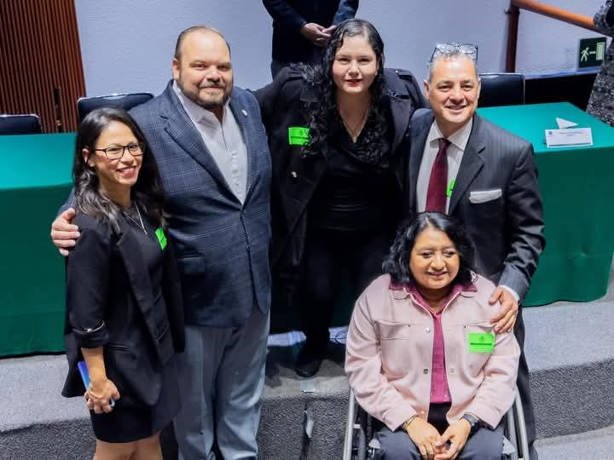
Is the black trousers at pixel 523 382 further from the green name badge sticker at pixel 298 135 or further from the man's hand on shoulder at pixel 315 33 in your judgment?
the man's hand on shoulder at pixel 315 33

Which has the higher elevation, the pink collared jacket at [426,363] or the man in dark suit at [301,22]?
the man in dark suit at [301,22]

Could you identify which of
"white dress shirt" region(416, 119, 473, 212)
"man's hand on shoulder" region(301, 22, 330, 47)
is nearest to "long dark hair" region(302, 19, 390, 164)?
"white dress shirt" region(416, 119, 473, 212)

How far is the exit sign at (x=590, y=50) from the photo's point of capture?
567 centimetres

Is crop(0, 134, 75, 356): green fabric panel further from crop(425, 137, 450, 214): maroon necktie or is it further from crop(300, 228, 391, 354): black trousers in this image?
crop(425, 137, 450, 214): maroon necktie

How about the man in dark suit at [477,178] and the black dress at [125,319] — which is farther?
the man in dark suit at [477,178]

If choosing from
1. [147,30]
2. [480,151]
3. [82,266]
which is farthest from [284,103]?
[147,30]

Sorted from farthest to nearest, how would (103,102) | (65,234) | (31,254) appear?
(103,102), (31,254), (65,234)

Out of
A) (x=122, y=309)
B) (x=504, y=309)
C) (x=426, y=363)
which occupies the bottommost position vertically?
(x=426, y=363)

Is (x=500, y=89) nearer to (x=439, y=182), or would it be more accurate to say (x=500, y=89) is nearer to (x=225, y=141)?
(x=439, y=182)

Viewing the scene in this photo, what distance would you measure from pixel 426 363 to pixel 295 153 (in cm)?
69

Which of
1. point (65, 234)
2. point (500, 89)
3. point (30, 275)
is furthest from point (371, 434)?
point (500, 89)

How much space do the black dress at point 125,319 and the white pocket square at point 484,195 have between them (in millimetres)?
818

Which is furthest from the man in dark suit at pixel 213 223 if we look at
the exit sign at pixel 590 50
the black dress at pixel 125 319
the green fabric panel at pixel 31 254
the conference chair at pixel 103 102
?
the exit sign at pixel 590 50

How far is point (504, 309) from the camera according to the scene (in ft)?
7.26
